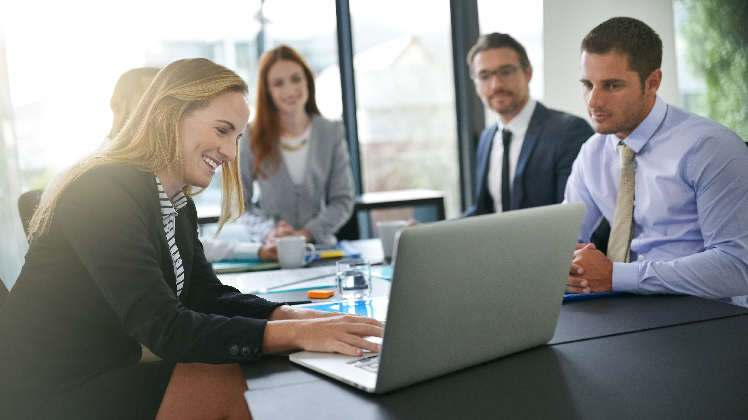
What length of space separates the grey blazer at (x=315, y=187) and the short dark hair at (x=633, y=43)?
5.09ft

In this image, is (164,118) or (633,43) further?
(633,43)

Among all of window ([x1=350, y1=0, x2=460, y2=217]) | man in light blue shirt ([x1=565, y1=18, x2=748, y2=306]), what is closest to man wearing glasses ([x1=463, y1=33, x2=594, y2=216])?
man in light blue shirt ([x1=565, y1=18, x2=748, y2=306])

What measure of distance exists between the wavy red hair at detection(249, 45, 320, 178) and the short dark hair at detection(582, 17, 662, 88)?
1.70 m

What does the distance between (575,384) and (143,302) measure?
732 millimetres

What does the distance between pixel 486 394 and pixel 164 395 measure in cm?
70

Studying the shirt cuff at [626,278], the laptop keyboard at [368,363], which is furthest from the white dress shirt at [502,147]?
the laptop keyboard at [368,363]

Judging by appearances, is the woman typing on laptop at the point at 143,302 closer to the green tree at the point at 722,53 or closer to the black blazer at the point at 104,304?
the black blazer at the point at 104,304

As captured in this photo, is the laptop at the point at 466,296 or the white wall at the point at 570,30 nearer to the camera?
the laptop at the point at 466,296

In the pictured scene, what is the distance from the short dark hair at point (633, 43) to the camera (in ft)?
5.97

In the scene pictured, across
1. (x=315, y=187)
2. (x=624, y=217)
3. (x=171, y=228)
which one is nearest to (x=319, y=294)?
(x=171, y=228)

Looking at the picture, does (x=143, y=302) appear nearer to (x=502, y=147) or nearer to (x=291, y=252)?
(x=291, y=252)

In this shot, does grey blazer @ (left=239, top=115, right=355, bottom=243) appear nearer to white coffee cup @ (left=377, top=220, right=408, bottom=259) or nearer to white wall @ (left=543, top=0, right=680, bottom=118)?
white coffee cup @ (left=377, top=220, right=408, bottom=259)

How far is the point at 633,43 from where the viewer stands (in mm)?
1819

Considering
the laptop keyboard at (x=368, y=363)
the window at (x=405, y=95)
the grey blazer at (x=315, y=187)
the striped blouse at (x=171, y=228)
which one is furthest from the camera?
the window at (x=405, y=95)
